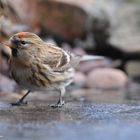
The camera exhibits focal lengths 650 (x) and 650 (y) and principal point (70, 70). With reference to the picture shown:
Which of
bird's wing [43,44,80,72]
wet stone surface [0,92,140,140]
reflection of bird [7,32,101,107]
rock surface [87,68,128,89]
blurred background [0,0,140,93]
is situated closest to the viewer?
wet stone surface [0,92,140,140]

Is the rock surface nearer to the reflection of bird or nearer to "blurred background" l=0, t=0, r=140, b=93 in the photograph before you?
"blurred background" l=0, t=0, r=140, b=93

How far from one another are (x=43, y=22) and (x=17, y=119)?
5.77 m

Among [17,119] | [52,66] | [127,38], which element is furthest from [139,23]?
[17,119]

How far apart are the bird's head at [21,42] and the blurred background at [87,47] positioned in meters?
0.43

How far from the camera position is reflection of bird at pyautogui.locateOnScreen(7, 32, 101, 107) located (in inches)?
196

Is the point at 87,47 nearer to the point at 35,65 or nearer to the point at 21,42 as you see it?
the point at 35,65

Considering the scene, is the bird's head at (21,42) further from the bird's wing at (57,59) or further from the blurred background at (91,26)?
the blurred background at (91,26)

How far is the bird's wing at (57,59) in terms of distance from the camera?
5.32m

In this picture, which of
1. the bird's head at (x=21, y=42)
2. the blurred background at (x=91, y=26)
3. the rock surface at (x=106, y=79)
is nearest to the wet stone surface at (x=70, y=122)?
the bird's head at (x=21, y=42)

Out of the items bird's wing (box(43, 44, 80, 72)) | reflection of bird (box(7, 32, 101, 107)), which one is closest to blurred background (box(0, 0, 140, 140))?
reflection of bird (box(7, 32, 101, 107))

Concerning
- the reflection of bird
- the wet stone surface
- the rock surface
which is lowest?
the wet stone surface

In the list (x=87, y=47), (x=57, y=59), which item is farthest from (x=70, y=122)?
(x=87, y=47)

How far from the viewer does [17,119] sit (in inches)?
158

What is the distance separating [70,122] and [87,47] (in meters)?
5.86
